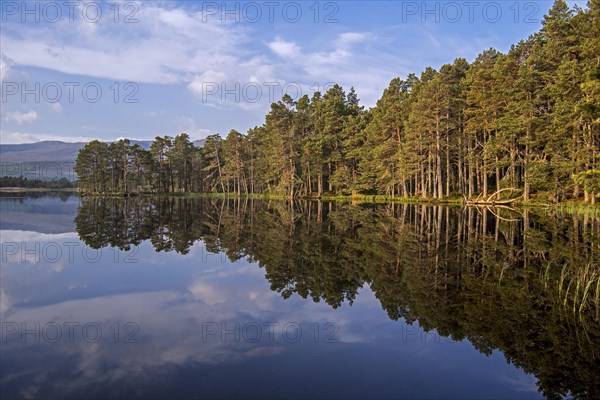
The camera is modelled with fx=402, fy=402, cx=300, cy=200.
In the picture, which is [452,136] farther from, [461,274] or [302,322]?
[302,322]

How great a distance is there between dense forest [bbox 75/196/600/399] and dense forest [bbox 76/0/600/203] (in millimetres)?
8127

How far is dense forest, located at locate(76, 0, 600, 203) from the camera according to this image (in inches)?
1277

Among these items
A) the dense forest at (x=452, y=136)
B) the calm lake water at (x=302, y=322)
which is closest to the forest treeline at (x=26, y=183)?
the dense forest at (x=452, y=136)

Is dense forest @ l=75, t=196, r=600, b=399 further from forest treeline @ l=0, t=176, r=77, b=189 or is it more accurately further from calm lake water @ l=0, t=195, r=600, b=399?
forest treeline @ l=0, t=176, r=77, b=189

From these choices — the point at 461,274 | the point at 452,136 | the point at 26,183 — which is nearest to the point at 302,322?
the point at 461,274

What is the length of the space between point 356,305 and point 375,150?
155 feet

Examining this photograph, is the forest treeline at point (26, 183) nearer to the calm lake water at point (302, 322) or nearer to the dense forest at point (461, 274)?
the dense forest at point (461, 274)

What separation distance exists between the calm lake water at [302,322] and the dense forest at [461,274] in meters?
0.04

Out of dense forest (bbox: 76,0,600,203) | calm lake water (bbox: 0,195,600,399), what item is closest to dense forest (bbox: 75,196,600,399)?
calm lake water (bbox: 0,195,600,399)

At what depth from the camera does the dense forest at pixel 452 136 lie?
32.4 metres

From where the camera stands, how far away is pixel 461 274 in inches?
421

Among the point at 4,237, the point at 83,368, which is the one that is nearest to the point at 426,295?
the point at 83,368

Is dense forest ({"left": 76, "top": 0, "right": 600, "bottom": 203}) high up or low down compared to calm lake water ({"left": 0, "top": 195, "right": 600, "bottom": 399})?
up

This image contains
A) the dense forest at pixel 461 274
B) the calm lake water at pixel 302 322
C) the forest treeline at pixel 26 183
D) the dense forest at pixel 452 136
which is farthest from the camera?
the forest treeline at pixel 26 183
